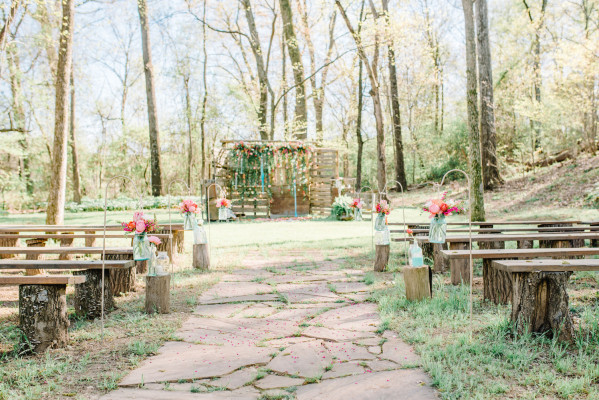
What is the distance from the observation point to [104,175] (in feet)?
102

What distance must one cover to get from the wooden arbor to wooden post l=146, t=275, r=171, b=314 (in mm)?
12678

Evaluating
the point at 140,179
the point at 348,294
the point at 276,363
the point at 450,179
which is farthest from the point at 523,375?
the point at 140,179

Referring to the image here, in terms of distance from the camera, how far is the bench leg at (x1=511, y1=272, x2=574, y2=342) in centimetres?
362

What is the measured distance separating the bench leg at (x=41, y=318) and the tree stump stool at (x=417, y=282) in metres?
3.33

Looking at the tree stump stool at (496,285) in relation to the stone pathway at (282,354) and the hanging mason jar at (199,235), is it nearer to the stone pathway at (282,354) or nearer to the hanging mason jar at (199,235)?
the stone pathway at (282,354)

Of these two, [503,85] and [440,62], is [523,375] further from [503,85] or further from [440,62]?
[440,62]

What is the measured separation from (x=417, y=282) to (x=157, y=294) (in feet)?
9.08

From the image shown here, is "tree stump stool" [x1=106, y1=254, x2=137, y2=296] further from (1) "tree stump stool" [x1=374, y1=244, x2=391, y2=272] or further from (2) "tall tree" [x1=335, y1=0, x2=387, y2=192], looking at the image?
(2) "tall tree" [x1=335, y1=0, x2=387, y2=192]

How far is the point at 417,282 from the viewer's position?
189 inches

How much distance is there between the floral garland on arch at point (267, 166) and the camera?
17.7 m

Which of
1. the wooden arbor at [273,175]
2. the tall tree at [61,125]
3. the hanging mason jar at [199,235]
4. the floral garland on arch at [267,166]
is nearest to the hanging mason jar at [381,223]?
the hanging mason jar at [199,235]

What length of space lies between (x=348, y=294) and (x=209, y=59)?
27573mm

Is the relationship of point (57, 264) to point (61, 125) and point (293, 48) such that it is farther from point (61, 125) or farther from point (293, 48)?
point (293, 48)

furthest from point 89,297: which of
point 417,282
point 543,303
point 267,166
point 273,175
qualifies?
point 273,175
